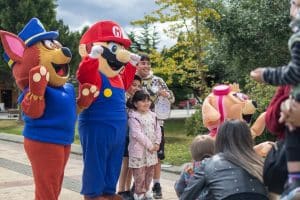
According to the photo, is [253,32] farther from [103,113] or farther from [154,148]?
[103,113]

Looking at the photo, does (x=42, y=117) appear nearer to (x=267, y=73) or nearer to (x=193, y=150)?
(x=193, y=150)

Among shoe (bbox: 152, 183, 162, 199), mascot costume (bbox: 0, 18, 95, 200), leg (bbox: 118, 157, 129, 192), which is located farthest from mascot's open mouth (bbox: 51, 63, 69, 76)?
shoe (bbox: 152, 183, 162, 199)

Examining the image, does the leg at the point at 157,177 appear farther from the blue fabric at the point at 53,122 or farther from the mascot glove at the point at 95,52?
the blue fabric at the point at 53,122

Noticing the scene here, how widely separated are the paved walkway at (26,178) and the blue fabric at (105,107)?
66.3 inches

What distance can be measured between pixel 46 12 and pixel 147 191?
69.3 ft

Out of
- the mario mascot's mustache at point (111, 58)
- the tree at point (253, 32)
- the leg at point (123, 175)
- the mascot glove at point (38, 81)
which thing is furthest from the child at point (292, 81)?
the tree at point (253, 32)

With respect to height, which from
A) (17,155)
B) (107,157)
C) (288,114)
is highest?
(288,114)

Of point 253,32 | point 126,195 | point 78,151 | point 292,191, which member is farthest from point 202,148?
point 253,32

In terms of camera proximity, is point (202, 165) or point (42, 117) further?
point (42, 117)

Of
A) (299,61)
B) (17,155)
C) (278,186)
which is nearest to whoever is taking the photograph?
(299,61)

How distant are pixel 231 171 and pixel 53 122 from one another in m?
1.93

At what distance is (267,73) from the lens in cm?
251

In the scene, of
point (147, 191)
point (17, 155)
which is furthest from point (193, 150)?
point (17, 155)

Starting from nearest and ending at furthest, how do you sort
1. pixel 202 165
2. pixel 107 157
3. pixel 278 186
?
pixel 278 186 < pixel 202 165 < pixel 107 157
